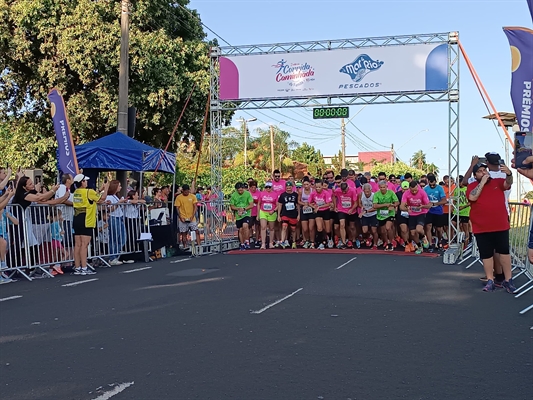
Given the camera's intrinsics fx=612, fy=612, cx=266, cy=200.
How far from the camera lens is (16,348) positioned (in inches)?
238

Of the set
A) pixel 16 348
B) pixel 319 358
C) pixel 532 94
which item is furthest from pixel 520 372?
pixel 532 94

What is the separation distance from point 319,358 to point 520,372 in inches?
66.7

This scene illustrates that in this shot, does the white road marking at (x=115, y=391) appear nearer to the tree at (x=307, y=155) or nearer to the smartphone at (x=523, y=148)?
the smartphone at (x=523, y=148)

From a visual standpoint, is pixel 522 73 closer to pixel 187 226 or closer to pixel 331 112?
pixel 331 112

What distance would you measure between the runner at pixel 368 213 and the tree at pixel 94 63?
9.94 metres

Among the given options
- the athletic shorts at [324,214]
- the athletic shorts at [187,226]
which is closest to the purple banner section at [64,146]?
the athletic shorts at [187,226]

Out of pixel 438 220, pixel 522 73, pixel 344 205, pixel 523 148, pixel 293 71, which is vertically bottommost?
pixel 438 220

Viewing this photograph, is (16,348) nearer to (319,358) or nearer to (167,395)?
(167,395)

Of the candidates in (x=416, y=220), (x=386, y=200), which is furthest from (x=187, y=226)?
(x=416, y=220)

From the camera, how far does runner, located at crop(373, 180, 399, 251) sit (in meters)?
16.2

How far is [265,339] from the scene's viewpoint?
620 centimetres

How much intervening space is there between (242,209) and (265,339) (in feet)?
36.9

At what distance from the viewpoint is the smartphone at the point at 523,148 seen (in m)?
7.11

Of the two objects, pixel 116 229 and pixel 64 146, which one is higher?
pixel 64 146
